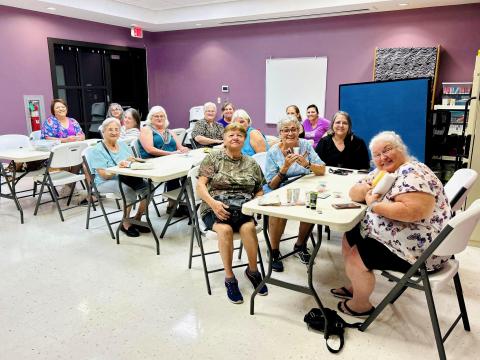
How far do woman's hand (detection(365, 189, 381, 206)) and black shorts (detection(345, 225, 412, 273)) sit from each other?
208 millimetres

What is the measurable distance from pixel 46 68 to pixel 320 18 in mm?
4758

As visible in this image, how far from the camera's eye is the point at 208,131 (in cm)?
486

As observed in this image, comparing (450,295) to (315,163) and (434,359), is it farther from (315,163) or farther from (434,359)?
(315,163)

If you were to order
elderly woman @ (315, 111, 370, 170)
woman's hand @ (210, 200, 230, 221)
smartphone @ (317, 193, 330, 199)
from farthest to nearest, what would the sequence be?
1. elderly woman @ (315, 111, 370, 170)
2. woman's hand @ (210, 200, 230, 221)
3. smartphone @ (317, 193, 330, 199)

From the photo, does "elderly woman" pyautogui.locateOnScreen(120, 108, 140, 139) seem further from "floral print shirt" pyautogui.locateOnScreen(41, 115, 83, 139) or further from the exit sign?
the exit sign

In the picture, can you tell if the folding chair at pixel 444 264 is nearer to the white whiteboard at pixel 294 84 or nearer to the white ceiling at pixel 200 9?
the white ceiling at pixel 200 9

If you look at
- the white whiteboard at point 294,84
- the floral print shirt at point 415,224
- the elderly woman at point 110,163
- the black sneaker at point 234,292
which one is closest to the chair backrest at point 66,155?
the elderly woman at point 110,163


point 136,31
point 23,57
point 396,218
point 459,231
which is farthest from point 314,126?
point 23,57

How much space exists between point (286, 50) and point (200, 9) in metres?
1.75

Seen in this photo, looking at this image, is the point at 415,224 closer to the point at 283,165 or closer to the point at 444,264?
the point at 444,264

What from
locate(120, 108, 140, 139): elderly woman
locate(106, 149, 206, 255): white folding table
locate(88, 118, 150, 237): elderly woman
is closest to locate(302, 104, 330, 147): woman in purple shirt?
locate(106, 149, 206, 255): white folding table

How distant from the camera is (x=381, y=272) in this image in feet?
6.79

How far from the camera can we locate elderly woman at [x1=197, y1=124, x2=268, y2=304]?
2488 mm

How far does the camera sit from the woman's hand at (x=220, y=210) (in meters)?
2.47
